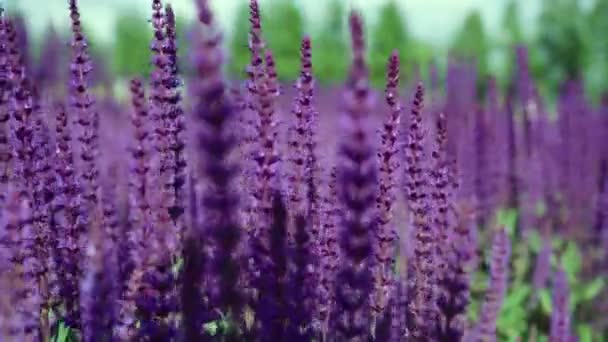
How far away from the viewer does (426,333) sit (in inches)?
111

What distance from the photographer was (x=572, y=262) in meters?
7.57

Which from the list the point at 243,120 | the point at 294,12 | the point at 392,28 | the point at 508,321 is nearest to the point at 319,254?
the point at 243,120

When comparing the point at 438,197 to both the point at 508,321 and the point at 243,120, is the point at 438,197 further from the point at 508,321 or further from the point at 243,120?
the point at 508,321

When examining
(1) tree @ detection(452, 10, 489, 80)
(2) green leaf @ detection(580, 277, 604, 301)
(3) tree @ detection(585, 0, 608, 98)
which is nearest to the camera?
(2) green leaf @ detection(580, 277, 604, 301)

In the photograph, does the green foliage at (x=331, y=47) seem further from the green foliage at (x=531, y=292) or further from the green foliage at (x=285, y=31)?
the green foliage at (x=531, y=292)

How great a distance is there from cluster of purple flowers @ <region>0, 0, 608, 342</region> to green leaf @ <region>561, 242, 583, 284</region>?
349cm

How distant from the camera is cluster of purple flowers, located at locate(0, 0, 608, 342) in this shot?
2.03 metres

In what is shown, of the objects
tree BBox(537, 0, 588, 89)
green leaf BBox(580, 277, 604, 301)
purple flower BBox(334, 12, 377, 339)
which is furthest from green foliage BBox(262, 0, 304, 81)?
purple flower BBox(334, 12, 377, 339)

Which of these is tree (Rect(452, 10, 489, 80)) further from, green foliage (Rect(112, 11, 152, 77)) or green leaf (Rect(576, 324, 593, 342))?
green leaf (Rect(576, 324, 593, 342))

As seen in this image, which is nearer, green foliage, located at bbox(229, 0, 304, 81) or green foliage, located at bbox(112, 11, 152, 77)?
green foliage, located at bbox(229, 0, 304, 81)

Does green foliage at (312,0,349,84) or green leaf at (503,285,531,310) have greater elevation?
green foliage at (312,0,349,84)

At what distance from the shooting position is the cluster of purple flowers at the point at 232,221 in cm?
203

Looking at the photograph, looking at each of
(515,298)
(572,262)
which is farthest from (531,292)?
(572,262)

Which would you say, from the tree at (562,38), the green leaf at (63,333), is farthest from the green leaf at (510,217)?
the tree at (562,38)
